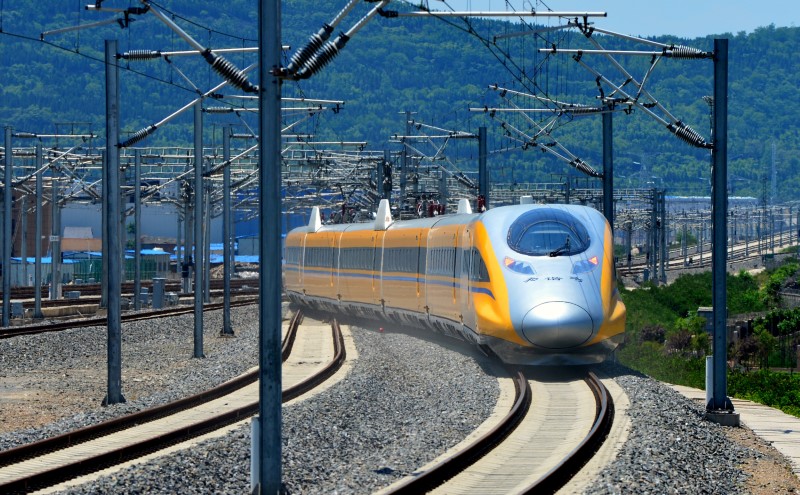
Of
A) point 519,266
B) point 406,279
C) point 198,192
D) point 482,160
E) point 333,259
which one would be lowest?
point 406,279

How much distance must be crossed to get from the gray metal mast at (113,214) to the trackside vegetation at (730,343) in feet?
36.5

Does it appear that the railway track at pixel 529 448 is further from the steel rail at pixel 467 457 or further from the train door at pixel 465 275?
the train door at pixel 465 275

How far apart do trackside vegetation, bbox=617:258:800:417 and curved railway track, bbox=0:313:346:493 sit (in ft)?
26.9

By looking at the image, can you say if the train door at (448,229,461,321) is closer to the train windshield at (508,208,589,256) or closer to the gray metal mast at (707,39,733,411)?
the train windshield at (508,208,589,256)

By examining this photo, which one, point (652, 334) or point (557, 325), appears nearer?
point (557, 325)

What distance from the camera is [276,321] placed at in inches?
476

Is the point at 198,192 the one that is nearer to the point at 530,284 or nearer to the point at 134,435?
the point at 530,284

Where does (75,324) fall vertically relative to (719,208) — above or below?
below

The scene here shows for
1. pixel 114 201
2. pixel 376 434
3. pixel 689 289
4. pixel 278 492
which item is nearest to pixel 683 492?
pixel 278 492

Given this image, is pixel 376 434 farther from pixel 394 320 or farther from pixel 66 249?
pixel 66 249

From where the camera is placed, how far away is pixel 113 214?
21469mm

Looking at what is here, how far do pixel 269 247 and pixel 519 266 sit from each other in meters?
10.9

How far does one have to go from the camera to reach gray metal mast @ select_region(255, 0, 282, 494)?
11.9 metres

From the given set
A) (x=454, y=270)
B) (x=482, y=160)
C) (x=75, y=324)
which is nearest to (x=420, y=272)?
(x=454, y=270)
